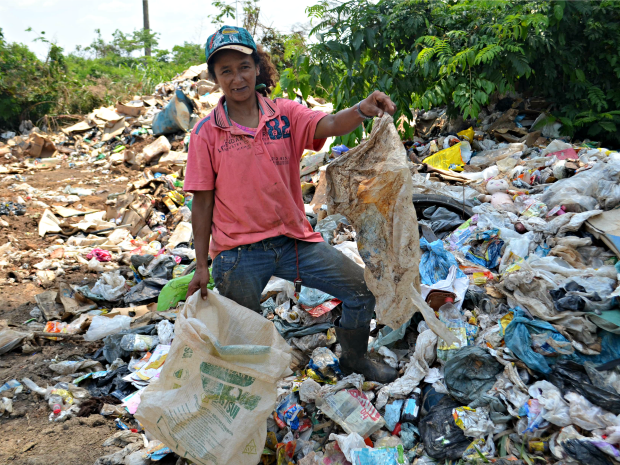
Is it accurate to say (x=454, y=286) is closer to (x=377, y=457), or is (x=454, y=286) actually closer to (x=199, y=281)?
(x=377, y=457)

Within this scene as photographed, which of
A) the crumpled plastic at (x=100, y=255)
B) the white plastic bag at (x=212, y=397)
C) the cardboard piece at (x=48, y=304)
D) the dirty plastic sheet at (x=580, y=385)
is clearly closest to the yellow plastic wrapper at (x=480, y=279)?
the dirty plastic sheet at (x=580, y=385)

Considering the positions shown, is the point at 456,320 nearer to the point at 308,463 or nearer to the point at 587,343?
the point at 587,343

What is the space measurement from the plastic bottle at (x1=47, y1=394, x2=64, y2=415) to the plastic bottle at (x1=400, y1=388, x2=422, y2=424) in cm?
204

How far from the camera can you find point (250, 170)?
6.86 feet

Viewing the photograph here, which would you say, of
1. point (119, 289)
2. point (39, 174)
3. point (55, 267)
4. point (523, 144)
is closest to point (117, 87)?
point (39, 174)

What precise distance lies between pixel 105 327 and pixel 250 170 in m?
2.41

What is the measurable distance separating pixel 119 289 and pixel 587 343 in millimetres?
3883

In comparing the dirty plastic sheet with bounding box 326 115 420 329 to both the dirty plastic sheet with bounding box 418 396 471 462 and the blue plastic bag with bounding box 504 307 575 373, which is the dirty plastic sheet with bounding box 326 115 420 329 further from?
the blue plastic bag with bounding box 504 307 575 373

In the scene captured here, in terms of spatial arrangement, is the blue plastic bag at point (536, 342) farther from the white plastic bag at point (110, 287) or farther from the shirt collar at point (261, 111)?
the white plastic bag at point (110, 287)

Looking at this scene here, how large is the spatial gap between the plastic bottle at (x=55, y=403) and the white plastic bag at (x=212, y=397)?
1271mm

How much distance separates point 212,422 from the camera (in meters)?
1.92

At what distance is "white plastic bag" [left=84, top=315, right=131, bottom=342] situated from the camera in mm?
3764

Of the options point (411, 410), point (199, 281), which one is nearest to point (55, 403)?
point (199, 281)

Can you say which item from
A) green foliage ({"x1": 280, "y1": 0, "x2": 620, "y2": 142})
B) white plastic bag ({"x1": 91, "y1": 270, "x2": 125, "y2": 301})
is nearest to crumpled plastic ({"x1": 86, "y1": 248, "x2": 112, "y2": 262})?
white plastic bag ({"x1": 91, "y1": 270, "x2": 125, "y2": 301})
